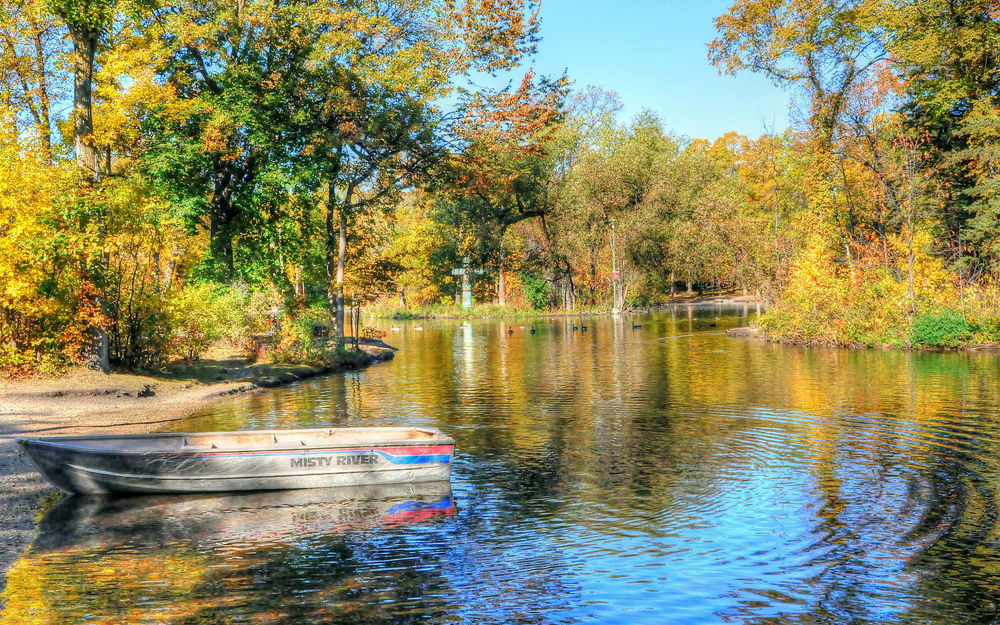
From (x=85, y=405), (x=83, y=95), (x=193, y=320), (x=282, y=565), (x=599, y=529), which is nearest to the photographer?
(x=282, y=565)

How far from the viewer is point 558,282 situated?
79.4m

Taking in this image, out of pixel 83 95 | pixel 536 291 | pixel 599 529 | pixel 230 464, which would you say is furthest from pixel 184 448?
pixel 536 291

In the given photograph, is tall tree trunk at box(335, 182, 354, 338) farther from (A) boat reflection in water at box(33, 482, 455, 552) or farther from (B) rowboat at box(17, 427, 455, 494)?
(A) boat reflection in water at box(33, 482, 455, 552)

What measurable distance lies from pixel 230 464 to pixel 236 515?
1.24m

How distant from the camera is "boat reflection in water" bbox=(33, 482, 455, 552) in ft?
38.3

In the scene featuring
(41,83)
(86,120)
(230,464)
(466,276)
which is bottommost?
(230,464)

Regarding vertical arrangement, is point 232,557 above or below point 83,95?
below

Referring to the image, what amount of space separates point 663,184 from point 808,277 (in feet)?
128

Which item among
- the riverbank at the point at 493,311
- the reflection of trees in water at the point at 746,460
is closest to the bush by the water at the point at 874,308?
the reflection of trees in water at the point at 746,460

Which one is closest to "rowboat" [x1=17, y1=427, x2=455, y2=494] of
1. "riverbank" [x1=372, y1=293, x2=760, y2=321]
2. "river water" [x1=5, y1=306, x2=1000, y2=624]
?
"river water" [x1=5, y1=306, x2=1000, y2=624]

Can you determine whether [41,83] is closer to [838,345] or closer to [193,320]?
[193,320]

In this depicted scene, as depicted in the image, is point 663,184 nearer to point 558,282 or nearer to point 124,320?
point 558,282

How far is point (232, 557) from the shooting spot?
10703 mm

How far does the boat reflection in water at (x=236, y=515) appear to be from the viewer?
1167 centimetres
